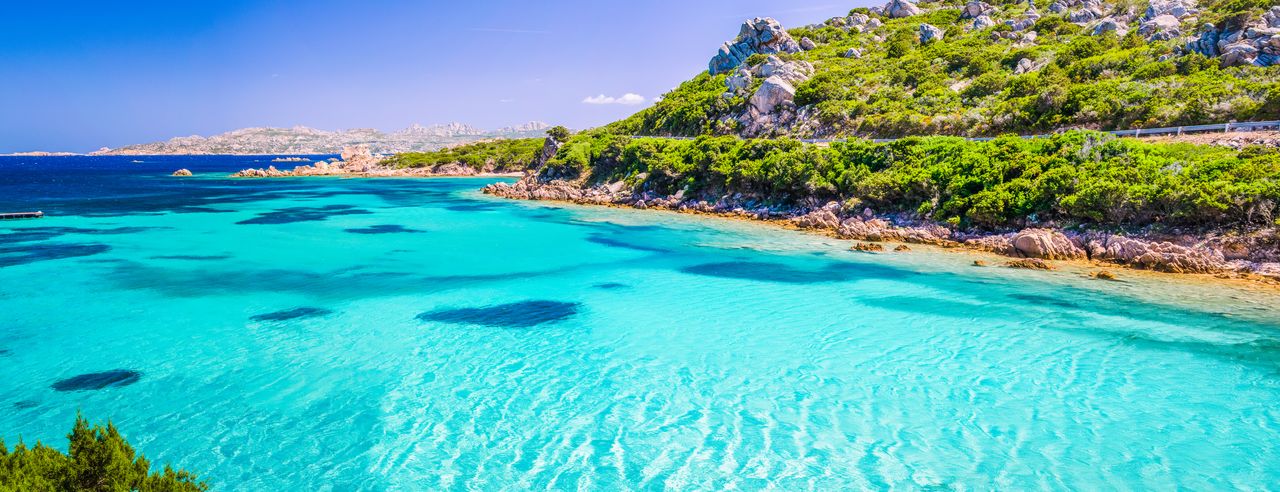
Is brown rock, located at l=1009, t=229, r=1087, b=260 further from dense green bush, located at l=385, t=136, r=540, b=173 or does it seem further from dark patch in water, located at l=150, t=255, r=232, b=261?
dense green bush, located at l=385, t=136, r=540, b=173

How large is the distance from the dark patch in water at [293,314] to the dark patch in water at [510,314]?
3113mm

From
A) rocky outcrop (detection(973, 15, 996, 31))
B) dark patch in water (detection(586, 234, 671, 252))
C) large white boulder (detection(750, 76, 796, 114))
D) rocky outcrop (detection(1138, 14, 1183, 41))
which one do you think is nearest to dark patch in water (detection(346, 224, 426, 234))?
dark patch in water (detection(586, 234, 671, 252))

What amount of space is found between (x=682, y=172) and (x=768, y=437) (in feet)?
147

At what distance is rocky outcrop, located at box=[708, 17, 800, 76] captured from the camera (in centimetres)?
8831

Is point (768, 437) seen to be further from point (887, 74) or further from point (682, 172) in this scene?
point (887, 74)

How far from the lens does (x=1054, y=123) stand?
45500mm

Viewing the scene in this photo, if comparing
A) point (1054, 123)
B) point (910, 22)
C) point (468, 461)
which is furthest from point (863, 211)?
point (910, 22)

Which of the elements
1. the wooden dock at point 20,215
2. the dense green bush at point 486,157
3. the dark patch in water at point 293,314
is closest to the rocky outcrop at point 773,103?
the dense green bush at point 486,157

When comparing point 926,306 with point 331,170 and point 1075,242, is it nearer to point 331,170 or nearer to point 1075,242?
point 1075,242

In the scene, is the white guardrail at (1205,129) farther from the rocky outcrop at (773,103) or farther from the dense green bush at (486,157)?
the dense green bush at (486,157)

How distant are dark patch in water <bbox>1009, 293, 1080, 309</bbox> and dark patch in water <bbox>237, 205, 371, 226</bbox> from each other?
4377 centimetres

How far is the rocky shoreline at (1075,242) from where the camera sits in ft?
81.6

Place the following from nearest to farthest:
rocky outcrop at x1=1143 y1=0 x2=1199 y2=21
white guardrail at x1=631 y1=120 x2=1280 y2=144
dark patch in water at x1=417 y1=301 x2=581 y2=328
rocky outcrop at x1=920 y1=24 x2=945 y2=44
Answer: dark patch in water at x1=417 y1=301 x2=581 y2=328, white guardrail at x1=631 y1=120 x2=1280 y2=144, rocky outcrop at x1=1143 y1=0 x2=1199 y2=21, rocky outcrop at x1=920 y1=24 x2=945 y2=44

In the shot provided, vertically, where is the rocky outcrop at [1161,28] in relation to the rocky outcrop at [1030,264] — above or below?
above
